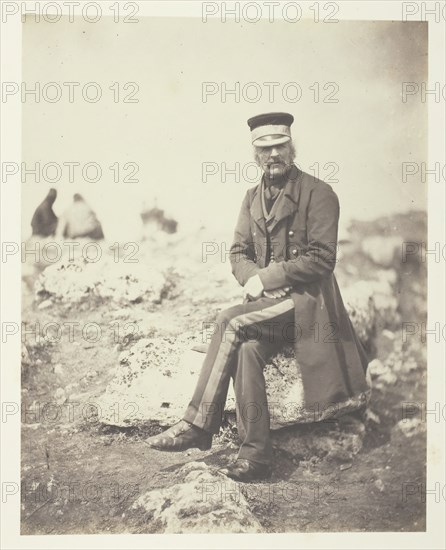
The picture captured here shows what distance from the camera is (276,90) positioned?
2.78 metres

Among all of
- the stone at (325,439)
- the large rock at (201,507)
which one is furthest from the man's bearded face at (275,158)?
the large rock at (201,507)

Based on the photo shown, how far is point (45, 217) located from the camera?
2.75 metres

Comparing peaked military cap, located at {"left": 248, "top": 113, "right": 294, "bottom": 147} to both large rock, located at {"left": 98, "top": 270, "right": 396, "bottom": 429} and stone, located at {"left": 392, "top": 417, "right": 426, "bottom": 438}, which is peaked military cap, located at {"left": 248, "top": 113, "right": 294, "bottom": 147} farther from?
stone, located at {"left": 392, "top": 417, "right": 426, "bottom": 438}

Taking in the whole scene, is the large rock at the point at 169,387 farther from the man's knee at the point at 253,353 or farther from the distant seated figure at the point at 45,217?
the distant seated figure at the point at 45,217

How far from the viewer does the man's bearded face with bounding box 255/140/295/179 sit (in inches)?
109

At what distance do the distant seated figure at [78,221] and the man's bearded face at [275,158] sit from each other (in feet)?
2.31

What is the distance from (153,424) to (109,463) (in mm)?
235

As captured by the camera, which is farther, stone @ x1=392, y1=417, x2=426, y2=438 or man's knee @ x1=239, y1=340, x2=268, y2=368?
stone @ x1=392, y1=417, x2=426, y2=438

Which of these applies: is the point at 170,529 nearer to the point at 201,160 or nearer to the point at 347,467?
the point at 347,467

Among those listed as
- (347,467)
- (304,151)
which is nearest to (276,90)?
(304,151)

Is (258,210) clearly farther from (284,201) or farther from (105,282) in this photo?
(105,282)

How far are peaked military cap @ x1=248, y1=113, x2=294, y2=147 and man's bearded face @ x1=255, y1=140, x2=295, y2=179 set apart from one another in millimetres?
23

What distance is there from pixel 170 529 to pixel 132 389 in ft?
1.87

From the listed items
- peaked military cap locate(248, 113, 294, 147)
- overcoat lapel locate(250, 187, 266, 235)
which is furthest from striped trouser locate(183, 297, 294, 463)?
peaked military cap locate(248, 113, 294, 147)
